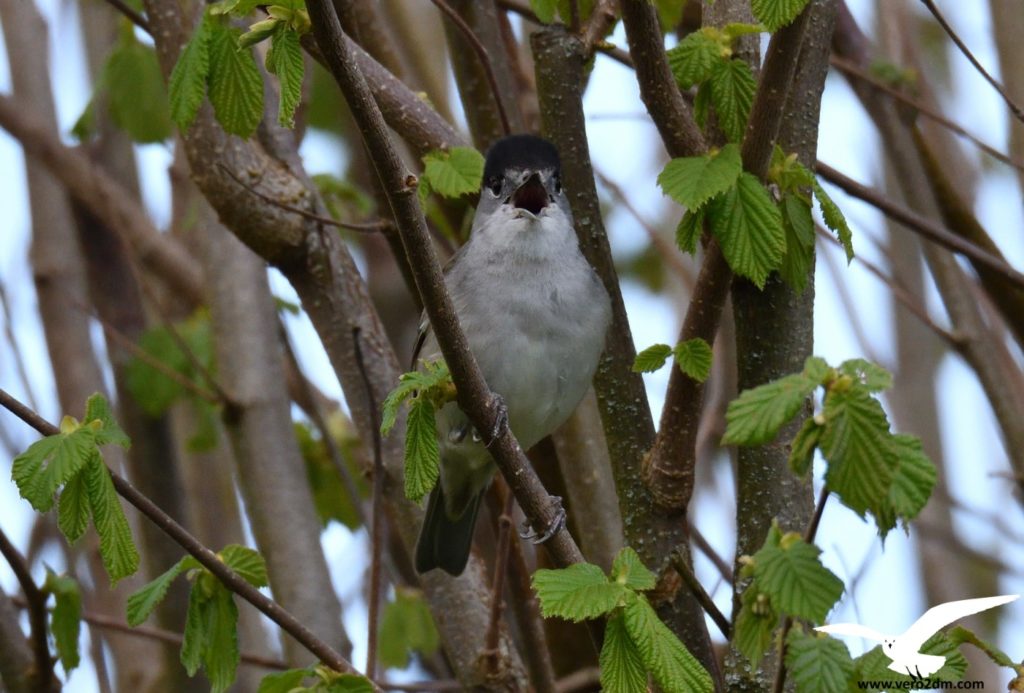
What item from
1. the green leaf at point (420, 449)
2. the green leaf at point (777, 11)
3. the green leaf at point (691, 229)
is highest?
the green leaf at point (777, 11)

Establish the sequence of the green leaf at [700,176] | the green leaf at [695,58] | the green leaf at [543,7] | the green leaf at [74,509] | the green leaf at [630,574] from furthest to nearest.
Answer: the green leaf at [543,7] < the green leaf at [695,58] < the green leaf at [700,176] < the green leaf at [74,509] < the green leaf at [630,574]

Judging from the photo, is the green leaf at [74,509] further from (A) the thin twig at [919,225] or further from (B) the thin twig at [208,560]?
(A) the thin twig at [919,225]

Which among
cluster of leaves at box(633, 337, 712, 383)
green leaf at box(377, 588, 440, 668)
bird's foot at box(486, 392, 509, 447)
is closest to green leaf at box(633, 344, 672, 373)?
cluster of leaves at box(633, 337, 712, 383)

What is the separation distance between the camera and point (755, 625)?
2053mm

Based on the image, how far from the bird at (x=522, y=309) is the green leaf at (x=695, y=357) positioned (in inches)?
32.7

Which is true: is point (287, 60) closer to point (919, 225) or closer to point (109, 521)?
point (109, 521)

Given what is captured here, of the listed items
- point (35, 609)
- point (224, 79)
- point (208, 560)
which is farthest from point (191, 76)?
point (35, 609)

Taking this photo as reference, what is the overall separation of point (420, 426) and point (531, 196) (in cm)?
166

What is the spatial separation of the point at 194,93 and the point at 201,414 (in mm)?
2621

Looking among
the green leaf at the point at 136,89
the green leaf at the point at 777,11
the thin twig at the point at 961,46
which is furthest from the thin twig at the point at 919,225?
the green leaf at the point at 136,89

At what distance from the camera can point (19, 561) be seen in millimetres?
2789

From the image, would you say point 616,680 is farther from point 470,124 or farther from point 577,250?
point 470,124

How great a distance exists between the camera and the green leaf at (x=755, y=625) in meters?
2.04

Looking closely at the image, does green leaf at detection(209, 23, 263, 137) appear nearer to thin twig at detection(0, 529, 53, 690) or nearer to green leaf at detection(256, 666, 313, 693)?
thin twig at detection(0, 529, 53, 690)
